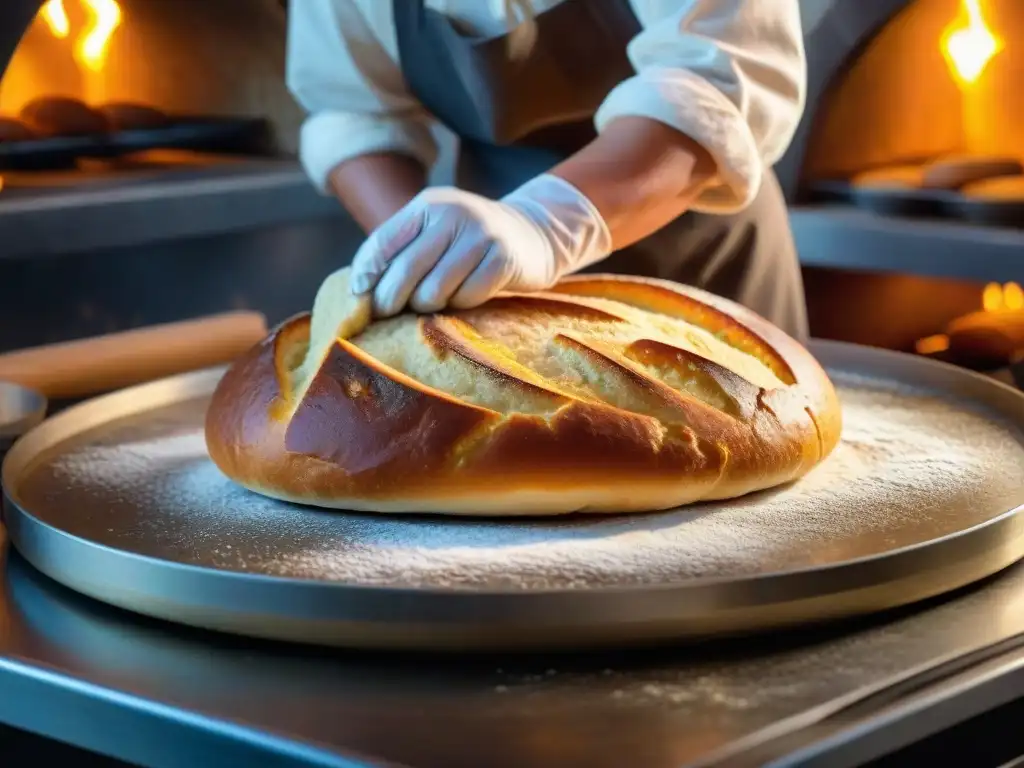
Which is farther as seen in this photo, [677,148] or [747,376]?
[677,148]

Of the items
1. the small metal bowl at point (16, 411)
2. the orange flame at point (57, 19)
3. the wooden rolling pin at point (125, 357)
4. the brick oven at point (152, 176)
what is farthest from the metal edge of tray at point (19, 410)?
the orange flame at point (57, 19)

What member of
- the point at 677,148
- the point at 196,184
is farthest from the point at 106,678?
the point at 196,184

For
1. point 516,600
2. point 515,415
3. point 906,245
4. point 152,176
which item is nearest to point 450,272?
point 515,415

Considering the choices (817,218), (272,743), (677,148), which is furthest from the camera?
(817,218)

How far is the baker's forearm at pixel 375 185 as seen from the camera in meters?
1.63

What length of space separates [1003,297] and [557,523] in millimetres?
2243

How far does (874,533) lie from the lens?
859 mm

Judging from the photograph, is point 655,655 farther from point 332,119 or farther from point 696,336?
point 332,119

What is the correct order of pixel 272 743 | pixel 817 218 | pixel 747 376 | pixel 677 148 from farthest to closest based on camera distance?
1. pixel 817 218
2. pixel 677 148
3. pixel 747 376
4. pixel 272 743

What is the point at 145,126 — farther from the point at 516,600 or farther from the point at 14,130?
the point at 516,600

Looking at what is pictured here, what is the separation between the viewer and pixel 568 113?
5.43ft

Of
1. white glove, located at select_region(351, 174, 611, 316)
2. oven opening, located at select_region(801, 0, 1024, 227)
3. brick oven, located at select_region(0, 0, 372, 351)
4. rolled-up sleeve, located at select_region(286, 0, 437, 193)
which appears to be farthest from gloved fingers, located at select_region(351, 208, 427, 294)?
oven opening, located at select_region(801, 0, 1024, 227)

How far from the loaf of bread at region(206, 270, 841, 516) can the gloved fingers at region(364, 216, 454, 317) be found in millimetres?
16

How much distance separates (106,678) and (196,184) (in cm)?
220
